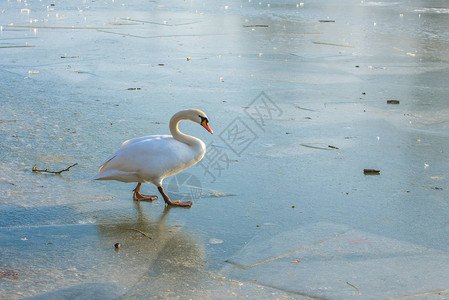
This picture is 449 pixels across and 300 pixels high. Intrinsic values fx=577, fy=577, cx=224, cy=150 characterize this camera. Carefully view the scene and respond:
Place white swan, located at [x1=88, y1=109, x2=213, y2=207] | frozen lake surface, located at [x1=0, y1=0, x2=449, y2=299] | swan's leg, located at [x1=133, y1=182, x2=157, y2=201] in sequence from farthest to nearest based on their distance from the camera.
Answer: swan's leg, located at [x1=133, y1=182, x2=157, y2=201] → white swan, located at [x1=88, y1=109, x2=213, y2=207] → frozen lake surface, located at [x1=0, y1=0, x2=449, y2=299]

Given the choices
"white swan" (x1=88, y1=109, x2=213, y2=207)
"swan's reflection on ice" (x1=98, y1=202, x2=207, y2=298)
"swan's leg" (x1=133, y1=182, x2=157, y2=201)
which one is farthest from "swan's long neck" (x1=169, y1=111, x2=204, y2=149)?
"swan's reflection on ice" (x1=98, y1=202, x2=207, y2=298)

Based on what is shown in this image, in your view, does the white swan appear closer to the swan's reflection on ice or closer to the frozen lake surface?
the frozen lake surface

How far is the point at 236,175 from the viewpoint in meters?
4.62

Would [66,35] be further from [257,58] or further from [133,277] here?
[133,277]

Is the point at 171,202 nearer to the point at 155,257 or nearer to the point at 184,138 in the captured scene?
the point at 184,138

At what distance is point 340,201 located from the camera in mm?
4145

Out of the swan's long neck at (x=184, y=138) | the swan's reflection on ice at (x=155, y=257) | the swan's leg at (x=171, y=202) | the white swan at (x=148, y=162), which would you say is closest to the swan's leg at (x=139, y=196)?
the white swan at (x=148, y=162)

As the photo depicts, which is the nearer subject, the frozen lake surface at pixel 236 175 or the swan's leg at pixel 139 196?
the frozen lake surface at pixel 236 175

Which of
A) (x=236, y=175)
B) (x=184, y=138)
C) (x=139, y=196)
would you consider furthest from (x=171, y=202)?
(x=236, y=175)

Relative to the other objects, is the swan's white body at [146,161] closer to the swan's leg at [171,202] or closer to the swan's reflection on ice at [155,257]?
the swan's leg at [171,202]

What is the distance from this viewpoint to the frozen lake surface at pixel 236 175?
3.13 m

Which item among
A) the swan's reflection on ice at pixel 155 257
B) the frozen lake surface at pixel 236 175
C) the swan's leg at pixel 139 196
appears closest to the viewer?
the swan's reflection on ice at pixel 155 257

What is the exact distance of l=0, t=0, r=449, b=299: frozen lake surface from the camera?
3.13 m

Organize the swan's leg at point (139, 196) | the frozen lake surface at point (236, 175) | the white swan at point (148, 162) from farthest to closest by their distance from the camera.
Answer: the swan's leg at point (139, 196) < the white swan at point (148, 162) < the frozen lake surface at point (236, 175)
